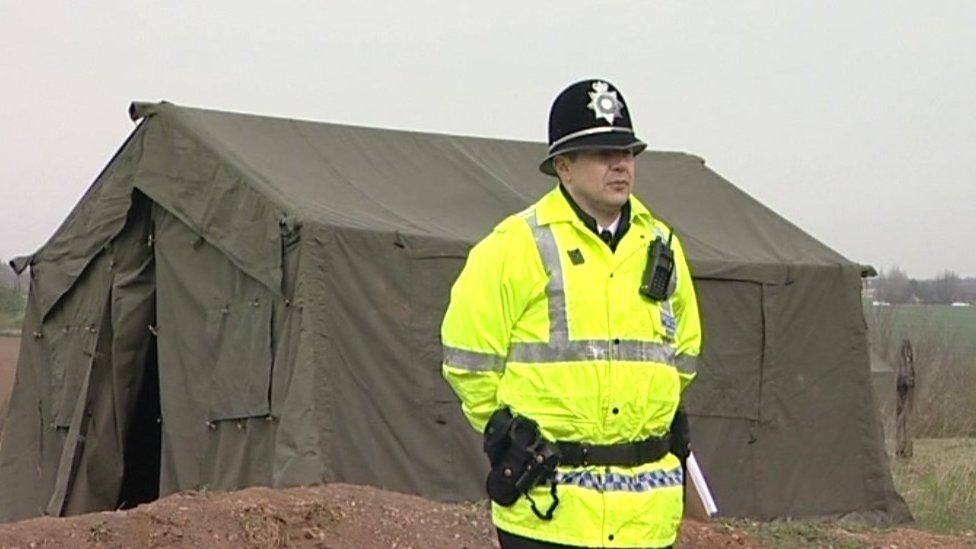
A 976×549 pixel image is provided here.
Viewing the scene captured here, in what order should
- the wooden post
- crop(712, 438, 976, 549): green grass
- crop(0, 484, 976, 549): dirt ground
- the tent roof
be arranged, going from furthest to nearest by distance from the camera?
1. the wooden post
2. the tent roof
3. crop(712, 438, 976, 549): green grass
4. crop(0, 484, 976, 549): dirt ground

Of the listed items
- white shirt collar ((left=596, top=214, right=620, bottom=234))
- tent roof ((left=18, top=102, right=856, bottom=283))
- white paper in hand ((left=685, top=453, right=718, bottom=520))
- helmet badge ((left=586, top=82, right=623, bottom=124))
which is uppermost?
tent roof ((left=18, top=102, right=856, bottom=283))

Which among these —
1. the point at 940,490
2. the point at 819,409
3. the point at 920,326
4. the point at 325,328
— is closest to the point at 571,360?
the point at 325,328

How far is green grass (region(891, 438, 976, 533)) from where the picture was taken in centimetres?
1073

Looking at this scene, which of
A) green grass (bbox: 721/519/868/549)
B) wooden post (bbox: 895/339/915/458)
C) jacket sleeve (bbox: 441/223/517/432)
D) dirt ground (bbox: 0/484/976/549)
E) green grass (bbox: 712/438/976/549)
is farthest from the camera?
wooden post (bbox: 895/339/915/458)

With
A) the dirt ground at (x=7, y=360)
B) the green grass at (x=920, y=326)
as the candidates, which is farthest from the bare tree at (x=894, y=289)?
the dirt ground at (x=7, y=360)

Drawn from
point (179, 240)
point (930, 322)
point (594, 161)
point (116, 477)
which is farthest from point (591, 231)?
point (930, 322)

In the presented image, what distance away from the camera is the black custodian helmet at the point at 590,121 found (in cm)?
354

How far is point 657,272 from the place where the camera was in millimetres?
3598

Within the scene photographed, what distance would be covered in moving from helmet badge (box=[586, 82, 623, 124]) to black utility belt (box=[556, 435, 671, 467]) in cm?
83

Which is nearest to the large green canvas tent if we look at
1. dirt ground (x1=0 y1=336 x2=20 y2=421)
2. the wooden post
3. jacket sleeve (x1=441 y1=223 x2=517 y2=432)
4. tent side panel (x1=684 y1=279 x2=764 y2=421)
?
tent side panel (x1=684 y1=279 x2=764 y2=421)

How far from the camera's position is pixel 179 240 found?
364 inches

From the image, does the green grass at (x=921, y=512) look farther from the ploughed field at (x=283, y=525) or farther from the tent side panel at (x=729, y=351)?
the tent side panel at (x=729, y=351)

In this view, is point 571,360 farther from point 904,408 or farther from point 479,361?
point 904,408

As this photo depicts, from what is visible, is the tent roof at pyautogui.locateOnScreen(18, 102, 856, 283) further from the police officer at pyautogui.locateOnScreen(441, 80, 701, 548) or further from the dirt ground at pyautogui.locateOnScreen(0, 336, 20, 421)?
the dirt ground at pyautogui.locateOnScreen(0, 336, 20, 421)
